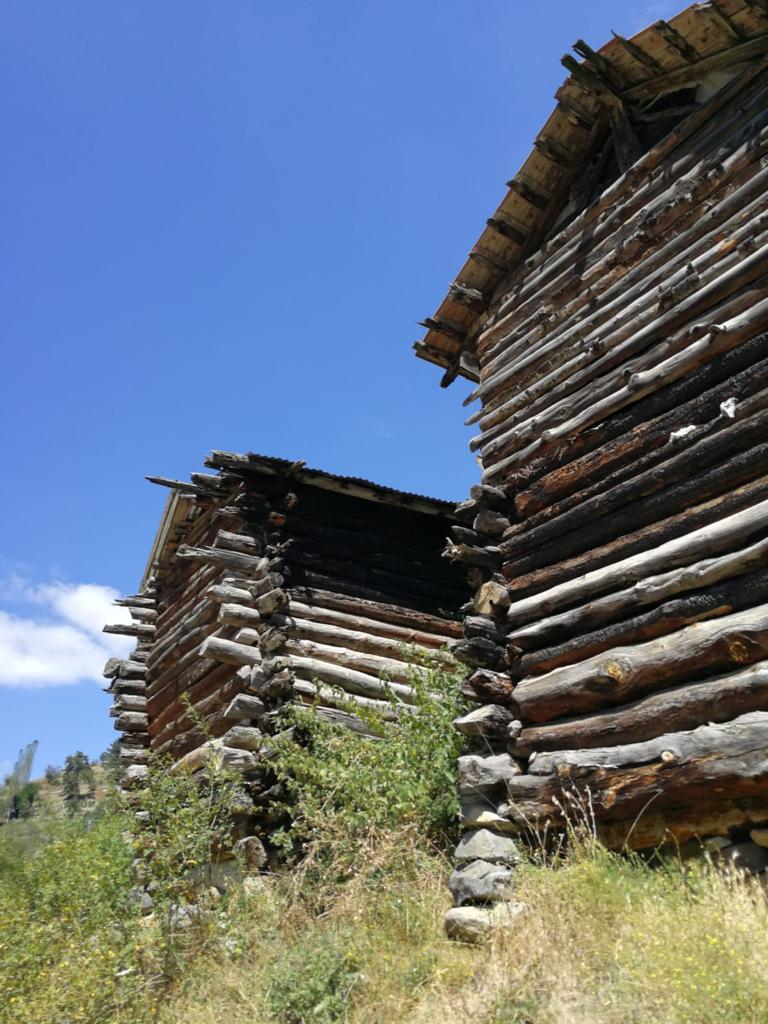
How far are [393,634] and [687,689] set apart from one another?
18.8 ft

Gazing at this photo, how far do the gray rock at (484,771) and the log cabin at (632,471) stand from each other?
0.06 ft

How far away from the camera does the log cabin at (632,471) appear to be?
527 centimetres

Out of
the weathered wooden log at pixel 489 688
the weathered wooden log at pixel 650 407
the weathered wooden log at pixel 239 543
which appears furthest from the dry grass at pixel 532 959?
the weathered wooden log at pixel 239 543

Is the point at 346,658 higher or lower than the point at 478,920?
higher

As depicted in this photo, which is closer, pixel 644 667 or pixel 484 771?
pixel 644 667

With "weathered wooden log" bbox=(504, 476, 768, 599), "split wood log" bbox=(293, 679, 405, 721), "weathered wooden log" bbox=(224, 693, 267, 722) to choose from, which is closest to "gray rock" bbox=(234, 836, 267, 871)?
"weathered wooden log" bbox=(224, 693, 267, 722)

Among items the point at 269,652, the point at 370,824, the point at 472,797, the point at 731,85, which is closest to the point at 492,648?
the point at 472,797

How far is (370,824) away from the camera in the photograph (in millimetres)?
6762

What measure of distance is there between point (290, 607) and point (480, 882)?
516 cm

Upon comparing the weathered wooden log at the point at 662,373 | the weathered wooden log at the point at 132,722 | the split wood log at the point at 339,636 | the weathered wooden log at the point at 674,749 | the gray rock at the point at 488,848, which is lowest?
the gray rock at the point at 488,848

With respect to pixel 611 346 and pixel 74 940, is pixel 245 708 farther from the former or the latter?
pixel 611 346

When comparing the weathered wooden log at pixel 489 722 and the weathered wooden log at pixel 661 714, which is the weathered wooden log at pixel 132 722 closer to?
the weathered wooden log at pixel 489 722

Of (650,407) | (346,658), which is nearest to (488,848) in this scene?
(650,407)

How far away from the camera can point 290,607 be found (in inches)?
403
